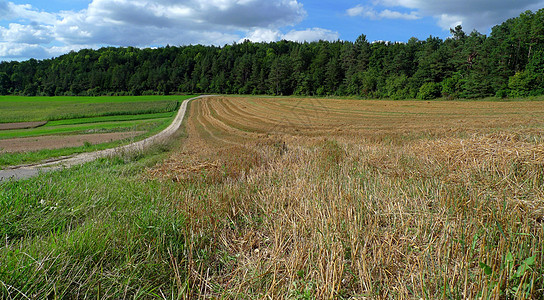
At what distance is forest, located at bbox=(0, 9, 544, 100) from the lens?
57.2 m

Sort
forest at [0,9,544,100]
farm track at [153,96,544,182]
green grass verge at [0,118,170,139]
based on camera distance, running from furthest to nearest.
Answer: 1. forest at [0,9,544,100]
2. green grass verge at [0,118,170,139]
3. farm track at [153,96,544,182]

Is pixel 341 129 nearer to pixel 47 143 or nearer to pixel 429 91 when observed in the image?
pixel 47 143

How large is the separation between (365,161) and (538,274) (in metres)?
4.96

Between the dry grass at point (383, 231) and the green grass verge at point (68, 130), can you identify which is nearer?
the dry grass at point (383, 231)

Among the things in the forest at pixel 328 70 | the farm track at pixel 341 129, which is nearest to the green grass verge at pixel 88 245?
the farm track at pixel 341 129

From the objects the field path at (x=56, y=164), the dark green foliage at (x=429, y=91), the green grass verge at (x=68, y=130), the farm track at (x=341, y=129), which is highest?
the dark green foliage at (x=429, y=91)

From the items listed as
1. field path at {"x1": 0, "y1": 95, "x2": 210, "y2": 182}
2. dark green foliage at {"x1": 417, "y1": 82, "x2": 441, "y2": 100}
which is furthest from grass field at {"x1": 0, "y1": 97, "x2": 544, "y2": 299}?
dark green foliage at {"x1": 417, "y1": 82, "x2": 441, "y2": 100}

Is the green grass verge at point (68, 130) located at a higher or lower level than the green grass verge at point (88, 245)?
lower

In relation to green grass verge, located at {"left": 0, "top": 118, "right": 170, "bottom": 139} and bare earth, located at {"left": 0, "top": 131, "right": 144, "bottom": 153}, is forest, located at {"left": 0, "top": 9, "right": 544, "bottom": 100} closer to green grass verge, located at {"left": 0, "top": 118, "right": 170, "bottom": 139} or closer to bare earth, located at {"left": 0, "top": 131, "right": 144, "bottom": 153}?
green grass verge, located at {"left": 0, "top": 118, "right": 170, "bottom": 139}

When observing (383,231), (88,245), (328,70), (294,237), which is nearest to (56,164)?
(88,245)

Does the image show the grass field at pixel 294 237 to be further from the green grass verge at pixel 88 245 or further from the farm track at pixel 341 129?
the farm track at pixel 341 129

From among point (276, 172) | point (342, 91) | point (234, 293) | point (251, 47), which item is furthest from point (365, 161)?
point (251, 47)

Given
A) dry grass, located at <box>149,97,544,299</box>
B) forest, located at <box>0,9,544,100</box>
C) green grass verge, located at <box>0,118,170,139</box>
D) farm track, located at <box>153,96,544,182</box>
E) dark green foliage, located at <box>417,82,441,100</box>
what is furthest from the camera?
dark green foliage, located at <box>417,82,441,100</box>

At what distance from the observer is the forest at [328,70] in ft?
188
